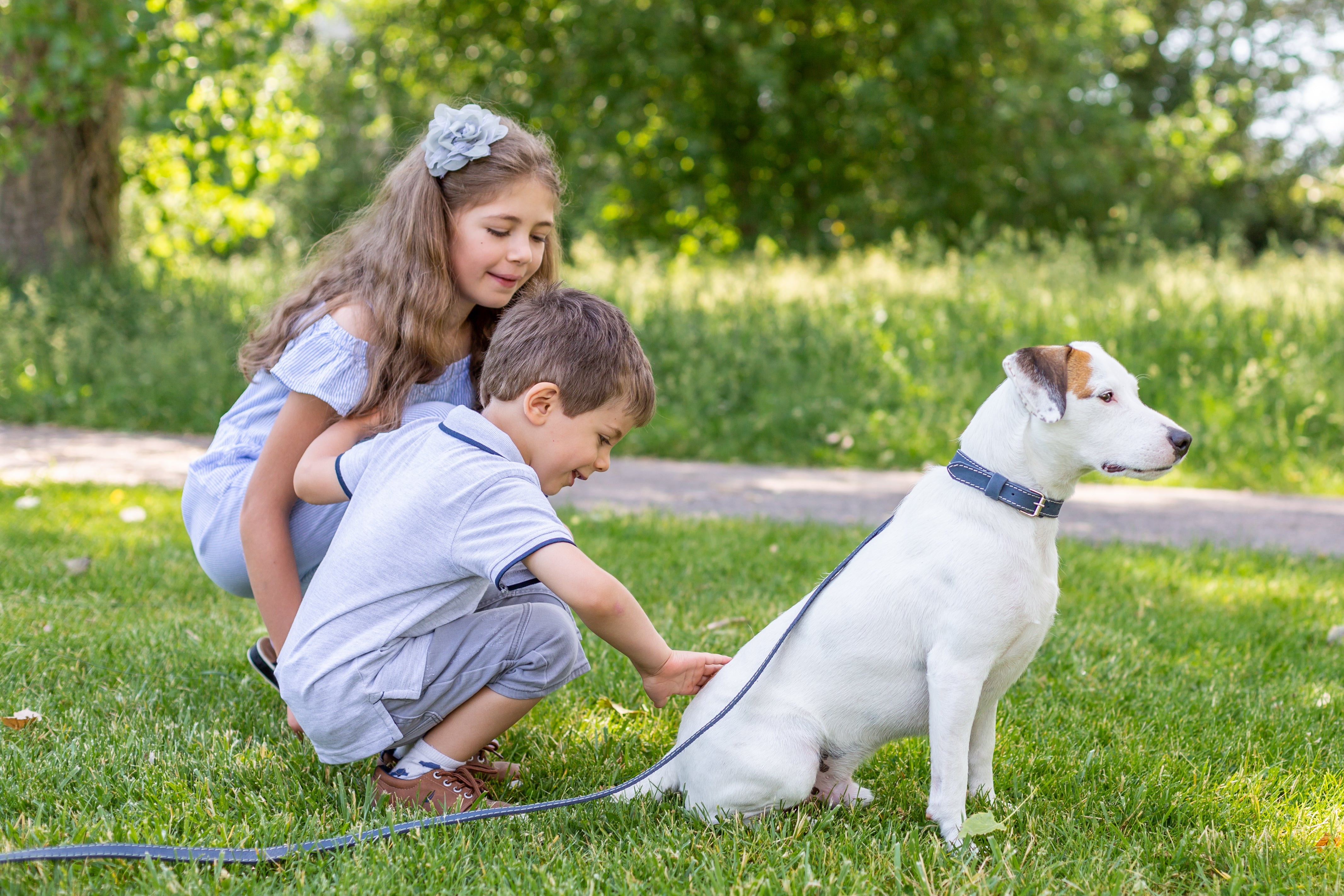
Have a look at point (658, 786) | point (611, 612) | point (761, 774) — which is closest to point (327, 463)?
point (611, 612)

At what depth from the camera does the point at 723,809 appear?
2467mm

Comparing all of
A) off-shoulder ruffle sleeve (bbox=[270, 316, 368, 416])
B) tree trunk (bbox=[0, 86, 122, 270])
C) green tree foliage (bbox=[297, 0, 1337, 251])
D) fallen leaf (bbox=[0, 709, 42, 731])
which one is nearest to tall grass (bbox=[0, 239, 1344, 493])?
tree trunk (bbox=[0, 86, 122, 270])

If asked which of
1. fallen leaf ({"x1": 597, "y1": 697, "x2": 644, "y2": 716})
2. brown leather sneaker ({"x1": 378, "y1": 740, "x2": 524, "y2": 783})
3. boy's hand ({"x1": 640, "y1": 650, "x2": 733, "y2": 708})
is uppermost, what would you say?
boy's hand ({"x1": 640, "y1": 650, "x2": 733, "y2": 708})

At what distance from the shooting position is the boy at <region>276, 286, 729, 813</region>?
234 cm

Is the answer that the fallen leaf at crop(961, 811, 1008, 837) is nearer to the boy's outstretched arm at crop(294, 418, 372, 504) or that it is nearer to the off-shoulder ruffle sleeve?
the boy's outstretched arm at crop(294, 418, 372, 504)

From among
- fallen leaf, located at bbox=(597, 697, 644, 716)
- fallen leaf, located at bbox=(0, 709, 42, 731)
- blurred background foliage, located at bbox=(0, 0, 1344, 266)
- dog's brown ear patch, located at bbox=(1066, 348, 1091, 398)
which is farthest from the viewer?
blurred background foliage, located at bbox=(0, 0, 1344, 266)

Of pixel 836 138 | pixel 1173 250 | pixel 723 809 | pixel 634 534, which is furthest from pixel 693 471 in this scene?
pixel 1173 250

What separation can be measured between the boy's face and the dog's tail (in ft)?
2.35

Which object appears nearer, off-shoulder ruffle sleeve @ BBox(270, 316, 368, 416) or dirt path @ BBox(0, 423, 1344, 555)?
off-shoulder ruffle sleeve @ BBox(270, 316, 368, 416)

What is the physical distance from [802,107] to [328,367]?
16177 millimetres

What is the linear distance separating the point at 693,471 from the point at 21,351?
21.0ft

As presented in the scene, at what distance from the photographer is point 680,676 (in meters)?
2.60

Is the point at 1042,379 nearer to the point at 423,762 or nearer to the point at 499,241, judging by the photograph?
the point at 499,241

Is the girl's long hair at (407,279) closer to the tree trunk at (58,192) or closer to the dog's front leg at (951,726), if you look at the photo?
the dog's front leg at (951,726)
